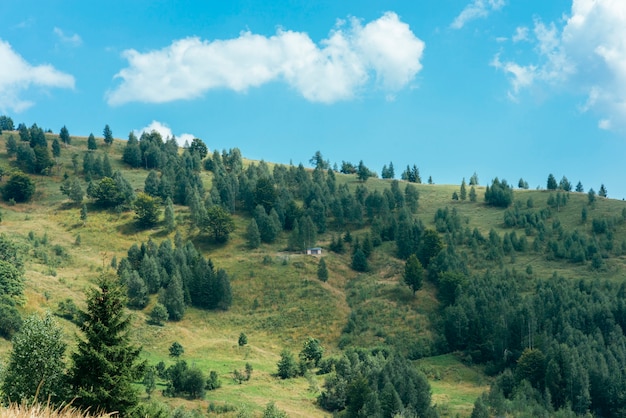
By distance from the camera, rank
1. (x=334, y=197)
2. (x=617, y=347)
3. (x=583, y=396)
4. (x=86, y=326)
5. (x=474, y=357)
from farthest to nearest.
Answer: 1. (x=334, y=197)
2. (x=474, y=357)
3. (x=617, y=347)
4. (x=583, y=396)
5. (x=86, y=326)

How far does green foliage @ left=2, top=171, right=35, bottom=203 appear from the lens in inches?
5679

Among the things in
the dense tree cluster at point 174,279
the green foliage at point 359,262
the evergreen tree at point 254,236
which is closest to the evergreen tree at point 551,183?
the green foliage at point 359,262

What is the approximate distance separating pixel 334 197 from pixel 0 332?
366 feet

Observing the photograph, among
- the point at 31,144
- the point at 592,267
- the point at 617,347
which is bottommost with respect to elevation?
the point at 617,347

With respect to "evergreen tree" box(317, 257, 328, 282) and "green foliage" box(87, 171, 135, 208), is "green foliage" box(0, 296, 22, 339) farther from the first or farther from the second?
"green foliage" box(87, 171, 135, 208)

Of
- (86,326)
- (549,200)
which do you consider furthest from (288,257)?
(86,326)

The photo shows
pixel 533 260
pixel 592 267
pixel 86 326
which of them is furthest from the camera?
pixel 533 260

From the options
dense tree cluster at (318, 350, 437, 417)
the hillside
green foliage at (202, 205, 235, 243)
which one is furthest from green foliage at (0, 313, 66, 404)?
green foliage at (202, 205, 235, 243)

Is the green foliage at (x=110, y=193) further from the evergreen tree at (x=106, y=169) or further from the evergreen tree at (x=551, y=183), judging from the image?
the evergreen tree at (x=551, y=183)

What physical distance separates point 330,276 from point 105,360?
322 feet

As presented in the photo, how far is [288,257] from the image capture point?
126m

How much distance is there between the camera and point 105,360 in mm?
23328

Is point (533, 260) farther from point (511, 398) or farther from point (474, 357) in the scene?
point (511, 398)

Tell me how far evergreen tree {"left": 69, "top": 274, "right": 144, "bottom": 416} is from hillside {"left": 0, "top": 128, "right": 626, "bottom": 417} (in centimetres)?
3333
